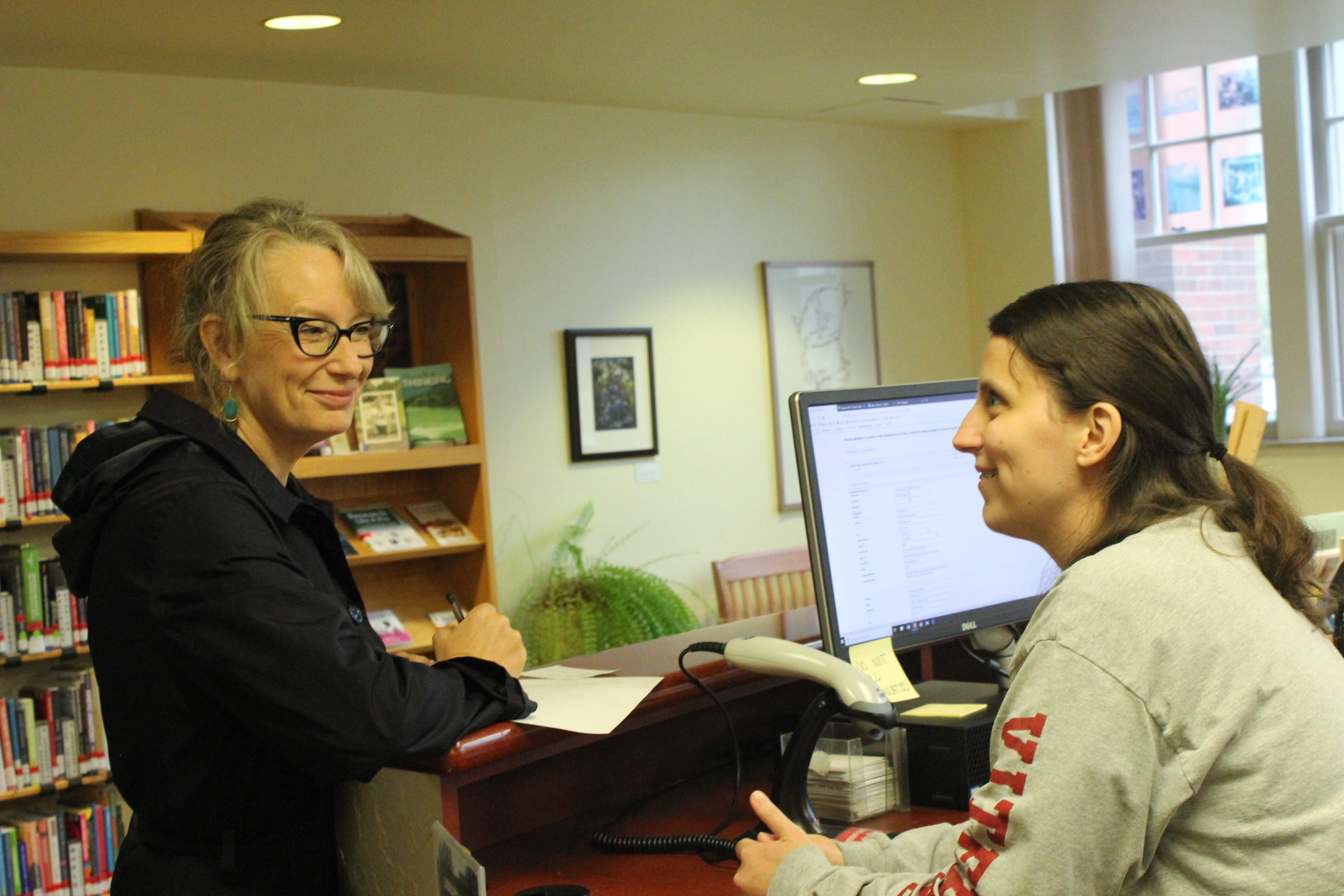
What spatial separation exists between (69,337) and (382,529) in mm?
1150

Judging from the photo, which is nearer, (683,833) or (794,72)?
(683,833)

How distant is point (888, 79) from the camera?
4.85 meters

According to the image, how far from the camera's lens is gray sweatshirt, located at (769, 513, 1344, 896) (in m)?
0.94

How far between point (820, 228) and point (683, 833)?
4.65m

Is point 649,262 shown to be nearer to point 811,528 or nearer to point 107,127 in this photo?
point 107,127

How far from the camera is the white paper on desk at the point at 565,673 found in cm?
166

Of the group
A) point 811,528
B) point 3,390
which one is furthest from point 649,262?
point 811,528

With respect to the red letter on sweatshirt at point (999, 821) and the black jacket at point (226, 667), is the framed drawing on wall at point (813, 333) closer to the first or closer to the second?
the black jacket at point (226, 667)

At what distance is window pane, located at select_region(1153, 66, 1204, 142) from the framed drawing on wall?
5.66ft

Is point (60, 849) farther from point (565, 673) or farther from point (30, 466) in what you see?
point (565, 673)

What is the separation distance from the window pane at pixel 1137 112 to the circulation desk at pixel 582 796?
17.2 feet

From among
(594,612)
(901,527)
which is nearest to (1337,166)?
(594,612)

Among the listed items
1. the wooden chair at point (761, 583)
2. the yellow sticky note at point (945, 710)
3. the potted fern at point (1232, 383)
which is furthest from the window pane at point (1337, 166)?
the yellow sticky note at point (945, 710)

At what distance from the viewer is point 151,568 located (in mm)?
1295
